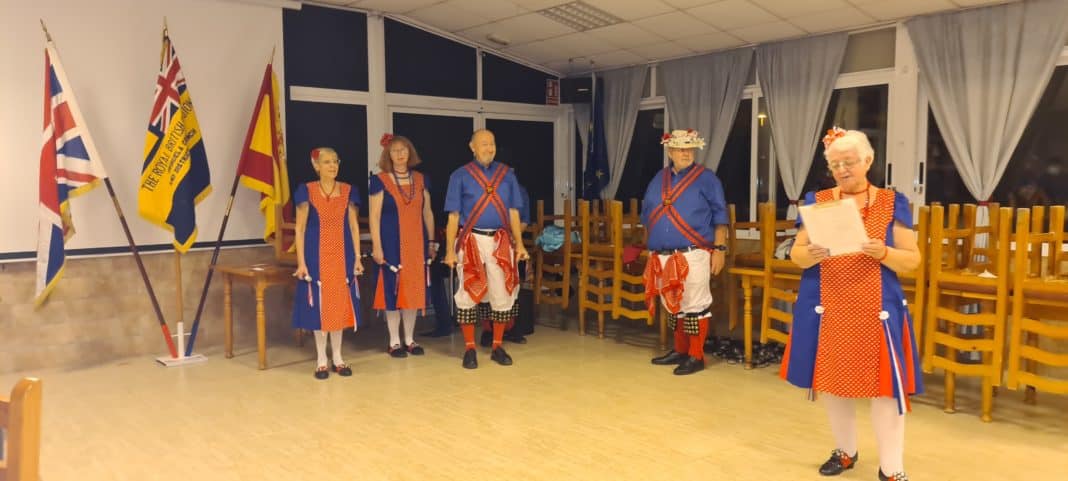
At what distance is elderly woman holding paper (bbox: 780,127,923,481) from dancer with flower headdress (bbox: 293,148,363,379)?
290cm

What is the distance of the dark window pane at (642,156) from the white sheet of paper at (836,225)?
4615 millimetres

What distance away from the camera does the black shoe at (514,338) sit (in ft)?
20.0

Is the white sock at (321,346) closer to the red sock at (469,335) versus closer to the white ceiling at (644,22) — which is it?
the red sock at (469,335)

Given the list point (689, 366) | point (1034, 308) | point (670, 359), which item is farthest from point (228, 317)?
point (1034, 308)

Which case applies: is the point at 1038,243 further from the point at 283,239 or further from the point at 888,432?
the point at 283,239

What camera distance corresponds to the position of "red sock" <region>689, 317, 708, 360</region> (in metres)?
5.07

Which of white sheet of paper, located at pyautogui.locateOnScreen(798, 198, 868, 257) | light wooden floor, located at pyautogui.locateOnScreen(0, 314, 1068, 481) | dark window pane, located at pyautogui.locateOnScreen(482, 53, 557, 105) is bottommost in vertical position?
light wooden floor, located at pyautogui.locateOnScreen(0, 314, 1068, 481)

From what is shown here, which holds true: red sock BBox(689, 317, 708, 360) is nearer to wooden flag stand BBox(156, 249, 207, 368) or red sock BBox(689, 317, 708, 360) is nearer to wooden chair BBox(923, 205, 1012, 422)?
wooden chair BBox(923, 205, 1012, 422)

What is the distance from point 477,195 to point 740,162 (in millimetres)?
2611

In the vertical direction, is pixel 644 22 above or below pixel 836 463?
above

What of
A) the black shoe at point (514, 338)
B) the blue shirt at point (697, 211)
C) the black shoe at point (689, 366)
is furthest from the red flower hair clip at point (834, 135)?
the black shoe at point (514, 338)

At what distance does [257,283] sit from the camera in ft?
16.9

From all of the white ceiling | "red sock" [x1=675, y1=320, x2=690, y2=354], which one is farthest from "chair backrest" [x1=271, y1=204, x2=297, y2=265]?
"red sock" [x1=675, y1=320, x2=690, y2=354]

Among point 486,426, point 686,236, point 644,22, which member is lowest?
point 486,426
